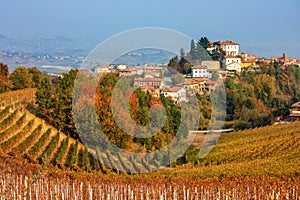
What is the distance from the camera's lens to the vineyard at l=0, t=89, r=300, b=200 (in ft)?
29.8

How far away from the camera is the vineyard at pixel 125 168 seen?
9094 millimetres

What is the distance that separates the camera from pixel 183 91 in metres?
26.6

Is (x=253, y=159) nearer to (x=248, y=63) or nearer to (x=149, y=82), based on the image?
(x=149, y=82)

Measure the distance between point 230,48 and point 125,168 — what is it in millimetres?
39433

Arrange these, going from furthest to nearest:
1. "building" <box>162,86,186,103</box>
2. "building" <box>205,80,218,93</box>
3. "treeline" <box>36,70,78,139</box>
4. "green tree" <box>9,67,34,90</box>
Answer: "building" <box>205,80,218,93</box>
"green tree" <box>9,67,34,90</box>
"building" <box>162,86,186,103</box>
"treeline" <box>36,70,78,139</box>

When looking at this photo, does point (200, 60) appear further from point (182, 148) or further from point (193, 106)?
point (182, 148)

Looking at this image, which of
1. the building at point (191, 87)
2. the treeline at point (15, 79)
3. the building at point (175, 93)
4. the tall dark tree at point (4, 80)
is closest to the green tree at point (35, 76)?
the treeline at point (15, 79)

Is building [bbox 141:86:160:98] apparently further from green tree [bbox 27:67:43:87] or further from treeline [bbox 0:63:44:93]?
green tree [bbox 27:67:43:87]

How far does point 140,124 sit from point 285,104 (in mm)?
22209

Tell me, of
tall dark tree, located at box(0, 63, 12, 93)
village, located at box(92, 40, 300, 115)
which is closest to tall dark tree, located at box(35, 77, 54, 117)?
village, located at box(92, 40, 300, 115)

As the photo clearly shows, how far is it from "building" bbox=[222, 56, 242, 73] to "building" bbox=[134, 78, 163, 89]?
70.2 ft

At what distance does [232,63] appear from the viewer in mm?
46281

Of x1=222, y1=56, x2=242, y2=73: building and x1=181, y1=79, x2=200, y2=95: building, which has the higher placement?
x1=222, y1=56, x2=242, y2=73: building

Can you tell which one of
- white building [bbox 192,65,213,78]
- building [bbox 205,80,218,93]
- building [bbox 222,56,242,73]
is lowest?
building [bbox 205,80,218,93]
